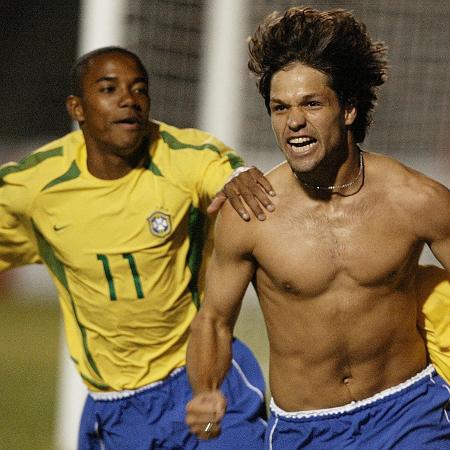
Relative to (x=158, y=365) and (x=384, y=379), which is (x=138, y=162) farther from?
(x=384, y=379)

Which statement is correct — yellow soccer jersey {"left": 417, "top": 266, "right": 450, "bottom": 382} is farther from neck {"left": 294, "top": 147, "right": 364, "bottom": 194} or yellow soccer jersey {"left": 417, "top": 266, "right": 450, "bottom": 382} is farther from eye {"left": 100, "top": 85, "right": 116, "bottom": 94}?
eye {"left": 100, "top": 85, "right": 116, "bottom": 94}

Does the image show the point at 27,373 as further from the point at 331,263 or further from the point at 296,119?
the point at 296,119

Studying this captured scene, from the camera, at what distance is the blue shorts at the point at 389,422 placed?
4773mm

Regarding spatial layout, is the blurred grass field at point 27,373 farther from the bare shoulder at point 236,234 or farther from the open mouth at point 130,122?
the bare shoulder at point 236,234

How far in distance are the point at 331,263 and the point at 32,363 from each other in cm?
661

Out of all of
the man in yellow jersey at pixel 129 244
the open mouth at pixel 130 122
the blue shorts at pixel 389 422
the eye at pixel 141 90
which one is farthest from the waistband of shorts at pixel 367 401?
the eye at pixel 141 90

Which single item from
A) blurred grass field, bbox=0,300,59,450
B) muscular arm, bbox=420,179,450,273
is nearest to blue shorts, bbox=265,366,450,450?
muscular arm, bbox=420,179,450,273

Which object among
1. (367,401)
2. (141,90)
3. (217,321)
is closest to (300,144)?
(217,321)

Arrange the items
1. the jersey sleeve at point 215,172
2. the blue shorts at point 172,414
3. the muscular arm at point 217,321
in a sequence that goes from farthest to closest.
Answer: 1. the blue shorts at point 172,414
2. the jersey sleeve at point 215,172
3. the muscular arm at point 217,321

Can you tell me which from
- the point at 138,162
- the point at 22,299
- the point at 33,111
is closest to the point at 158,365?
the point at 138,162

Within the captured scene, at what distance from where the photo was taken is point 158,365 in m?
5.78

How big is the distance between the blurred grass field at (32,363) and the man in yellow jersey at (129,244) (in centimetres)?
245

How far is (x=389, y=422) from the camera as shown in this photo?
4.80 meters

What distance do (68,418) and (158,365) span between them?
8.24ft
